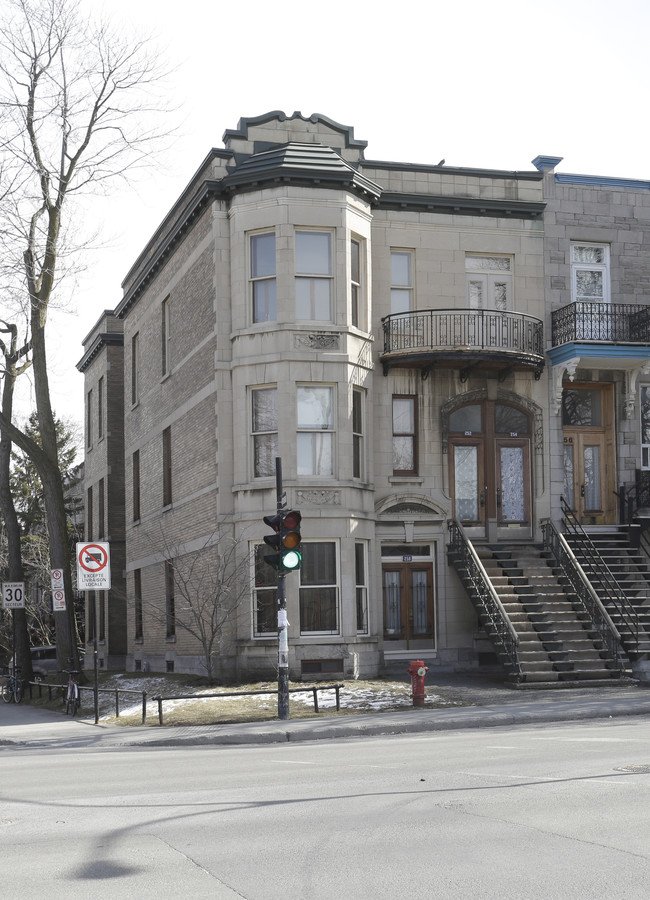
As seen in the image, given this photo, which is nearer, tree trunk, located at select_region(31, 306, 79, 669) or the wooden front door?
the wooden front door

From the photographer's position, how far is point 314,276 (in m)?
25.8

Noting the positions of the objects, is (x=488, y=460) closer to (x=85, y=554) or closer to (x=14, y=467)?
(x=85, y=554)

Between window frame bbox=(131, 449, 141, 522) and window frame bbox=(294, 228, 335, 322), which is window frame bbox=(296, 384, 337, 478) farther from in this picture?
window frame bbox=(131, 449, 141, 522)

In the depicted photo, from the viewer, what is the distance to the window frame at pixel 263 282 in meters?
25.8

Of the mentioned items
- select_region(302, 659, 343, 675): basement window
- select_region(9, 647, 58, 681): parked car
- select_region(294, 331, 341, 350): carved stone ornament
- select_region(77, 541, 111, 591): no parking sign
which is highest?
select_region(294, 331, 341, 350): carved stone ornament

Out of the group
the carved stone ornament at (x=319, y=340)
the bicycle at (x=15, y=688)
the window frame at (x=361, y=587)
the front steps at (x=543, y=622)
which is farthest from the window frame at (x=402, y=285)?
the bicycle at (x=15, y=688)

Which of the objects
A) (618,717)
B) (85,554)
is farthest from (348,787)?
(85,554)

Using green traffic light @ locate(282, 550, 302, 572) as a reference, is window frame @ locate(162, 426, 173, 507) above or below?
above

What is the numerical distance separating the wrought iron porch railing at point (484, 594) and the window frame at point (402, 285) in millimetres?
5344

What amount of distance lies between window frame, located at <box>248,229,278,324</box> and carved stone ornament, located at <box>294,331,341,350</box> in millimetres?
773

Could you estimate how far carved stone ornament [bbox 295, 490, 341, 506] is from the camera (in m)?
25.1

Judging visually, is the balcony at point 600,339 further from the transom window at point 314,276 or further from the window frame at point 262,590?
the window frame at point 262,590

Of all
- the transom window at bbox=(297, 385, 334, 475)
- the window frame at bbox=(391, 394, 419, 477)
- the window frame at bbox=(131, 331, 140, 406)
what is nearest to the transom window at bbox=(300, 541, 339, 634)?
the transom window at bbox=(297, 385, 334, 475)

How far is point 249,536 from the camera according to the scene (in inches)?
1003
